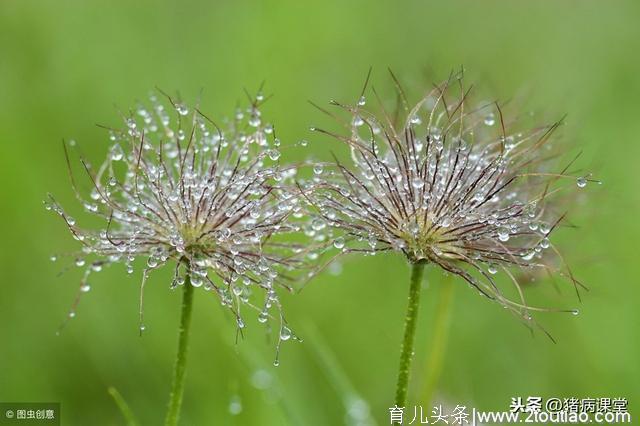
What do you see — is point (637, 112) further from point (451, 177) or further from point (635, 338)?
point (451, 177)

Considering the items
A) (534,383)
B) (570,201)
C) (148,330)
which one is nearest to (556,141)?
(570,201)

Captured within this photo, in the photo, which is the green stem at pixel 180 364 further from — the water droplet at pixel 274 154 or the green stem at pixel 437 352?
the green stem at pixel 437 352

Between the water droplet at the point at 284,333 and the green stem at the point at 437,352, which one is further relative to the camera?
the green stem at the point at 437,352

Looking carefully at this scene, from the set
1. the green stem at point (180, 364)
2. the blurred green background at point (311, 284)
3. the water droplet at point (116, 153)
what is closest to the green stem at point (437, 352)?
the blurred green background at point (311, 284)

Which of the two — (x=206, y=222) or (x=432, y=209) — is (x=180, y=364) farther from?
(x=432, y=209)

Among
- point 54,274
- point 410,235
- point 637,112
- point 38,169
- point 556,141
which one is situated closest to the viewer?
point 410,235

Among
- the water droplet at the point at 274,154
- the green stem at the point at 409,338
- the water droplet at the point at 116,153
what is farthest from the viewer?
the water droplet at the point at 116,153

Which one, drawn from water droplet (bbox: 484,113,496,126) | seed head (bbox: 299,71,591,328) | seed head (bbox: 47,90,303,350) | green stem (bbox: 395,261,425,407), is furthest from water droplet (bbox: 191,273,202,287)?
water droplet (bbox: 484,113,496,126)
